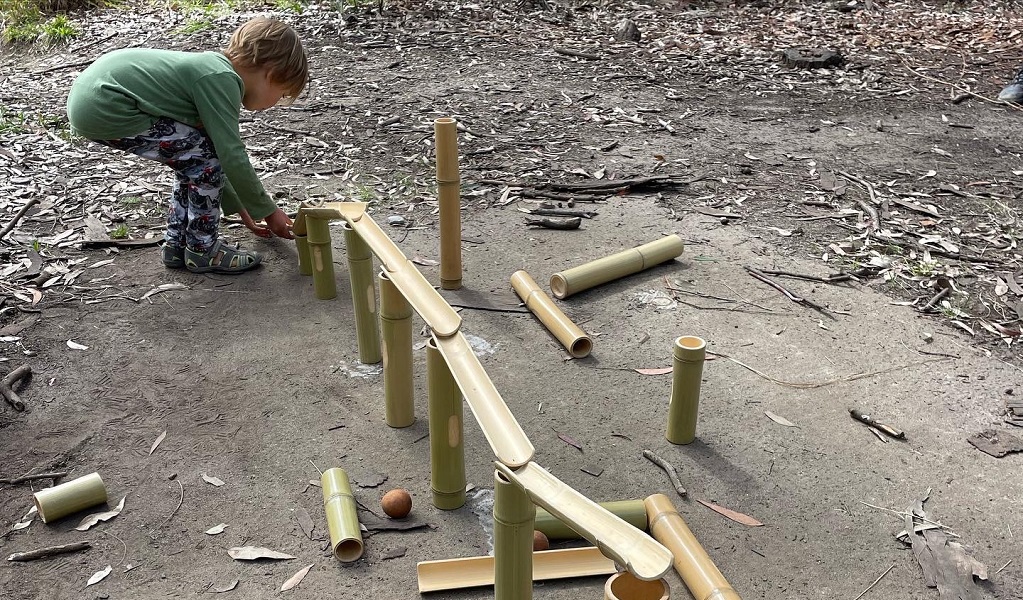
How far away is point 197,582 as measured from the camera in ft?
8.50

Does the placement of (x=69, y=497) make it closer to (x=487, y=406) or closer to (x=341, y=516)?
(x=341, y=516)

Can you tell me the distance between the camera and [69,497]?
2.82 metres

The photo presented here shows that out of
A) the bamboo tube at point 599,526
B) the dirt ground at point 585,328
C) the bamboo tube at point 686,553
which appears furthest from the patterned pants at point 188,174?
the bamboo tube at point 599,526

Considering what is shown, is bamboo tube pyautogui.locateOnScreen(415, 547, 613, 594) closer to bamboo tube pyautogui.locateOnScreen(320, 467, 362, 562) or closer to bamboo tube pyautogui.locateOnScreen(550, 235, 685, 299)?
bamboo tube pyautogui.locateOnScreen(320, 467, 362, 562)

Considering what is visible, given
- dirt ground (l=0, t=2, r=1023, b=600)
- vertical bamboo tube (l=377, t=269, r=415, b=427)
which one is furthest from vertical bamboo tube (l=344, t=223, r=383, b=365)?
vertical bamboo tube (l=377, t=269, r=415, b=427)

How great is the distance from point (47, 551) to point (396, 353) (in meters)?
1.34

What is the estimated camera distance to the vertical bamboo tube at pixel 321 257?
158 inches

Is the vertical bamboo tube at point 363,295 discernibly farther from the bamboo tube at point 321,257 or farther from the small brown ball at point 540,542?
the small brown ball at point 540,542

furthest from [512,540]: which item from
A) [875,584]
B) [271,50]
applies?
[271,50]

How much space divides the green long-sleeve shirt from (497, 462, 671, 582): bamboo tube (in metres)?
2.82

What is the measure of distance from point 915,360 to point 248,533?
3.00 metres

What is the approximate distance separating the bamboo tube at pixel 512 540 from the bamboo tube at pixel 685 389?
122cm

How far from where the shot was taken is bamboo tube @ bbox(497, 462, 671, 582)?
5.54ft

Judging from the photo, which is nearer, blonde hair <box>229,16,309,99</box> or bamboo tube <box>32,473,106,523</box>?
bamboo tube <box>32,473,106,523</box>
